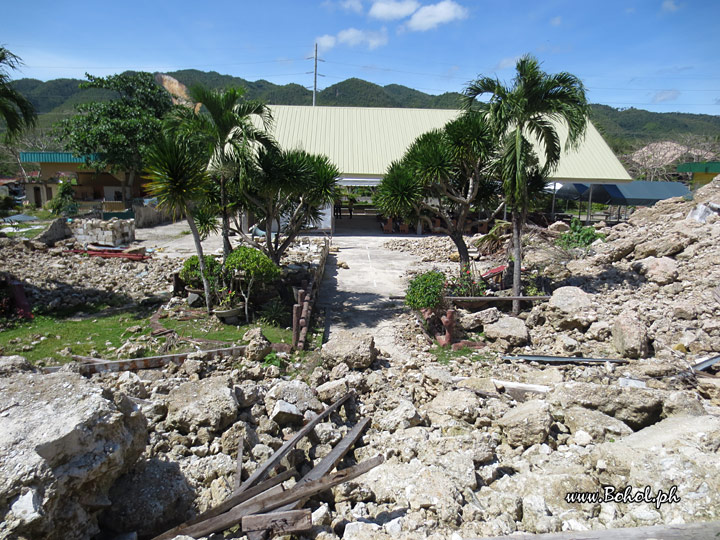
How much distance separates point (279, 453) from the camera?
16.1 ft

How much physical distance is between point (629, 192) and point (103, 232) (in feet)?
79.0

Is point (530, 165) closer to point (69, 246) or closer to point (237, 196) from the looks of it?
point (237, 196)

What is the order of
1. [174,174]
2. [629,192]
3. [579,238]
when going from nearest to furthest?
[174,174]
[579,238]
[629,192]

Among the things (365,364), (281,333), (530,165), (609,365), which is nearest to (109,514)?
(365,364)

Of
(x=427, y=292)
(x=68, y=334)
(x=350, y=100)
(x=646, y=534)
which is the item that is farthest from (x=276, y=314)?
(x=350, y=100)

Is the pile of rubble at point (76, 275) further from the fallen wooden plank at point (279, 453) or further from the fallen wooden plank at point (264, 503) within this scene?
the fallen wooden plank at point (264, 503)

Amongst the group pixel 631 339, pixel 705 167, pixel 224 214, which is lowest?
pixel 631 339

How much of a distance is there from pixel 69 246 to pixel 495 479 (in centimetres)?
1762

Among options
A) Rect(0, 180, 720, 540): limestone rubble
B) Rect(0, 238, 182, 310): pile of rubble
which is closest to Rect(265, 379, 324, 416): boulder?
Rect(0, 180, 720, 540): limestone rubble

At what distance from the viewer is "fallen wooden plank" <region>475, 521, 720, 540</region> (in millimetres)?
3492

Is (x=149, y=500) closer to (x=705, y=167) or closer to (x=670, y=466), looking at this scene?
(x=670, y=466)

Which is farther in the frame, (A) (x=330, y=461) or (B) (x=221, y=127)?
(B) (x=221, y=127)

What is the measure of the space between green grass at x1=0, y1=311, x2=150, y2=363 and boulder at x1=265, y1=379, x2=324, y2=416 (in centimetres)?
405

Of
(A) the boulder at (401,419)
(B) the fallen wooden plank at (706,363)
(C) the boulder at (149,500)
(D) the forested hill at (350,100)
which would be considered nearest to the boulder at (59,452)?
(C) the boulder at (149,500)
